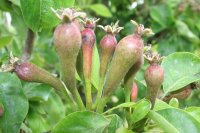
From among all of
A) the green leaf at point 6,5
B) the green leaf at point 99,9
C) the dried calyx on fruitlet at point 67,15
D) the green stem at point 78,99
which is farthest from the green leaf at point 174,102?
the green leaf at point 99,9

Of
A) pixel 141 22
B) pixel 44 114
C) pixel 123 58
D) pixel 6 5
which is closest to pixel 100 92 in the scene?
pixel 123 58

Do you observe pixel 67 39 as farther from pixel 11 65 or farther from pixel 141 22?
pixel 141 22

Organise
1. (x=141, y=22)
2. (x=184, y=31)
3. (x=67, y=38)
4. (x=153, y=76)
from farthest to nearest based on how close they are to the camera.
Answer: (x=141, y=22)
(x=184, y=31)
(x=153, y=76)
(x=67, y=38)

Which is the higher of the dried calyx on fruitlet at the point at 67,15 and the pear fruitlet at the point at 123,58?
the dried calyx on fruitlet at the point at 67,15

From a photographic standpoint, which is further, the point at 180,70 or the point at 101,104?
the point at 180,70

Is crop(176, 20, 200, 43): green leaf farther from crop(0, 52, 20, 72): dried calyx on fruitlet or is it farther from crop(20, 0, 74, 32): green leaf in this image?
crop(0, 52, 20, 72): dried calyx on fruitlet

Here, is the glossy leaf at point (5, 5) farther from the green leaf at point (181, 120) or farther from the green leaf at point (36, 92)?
the green leaf at point (181, 120)
